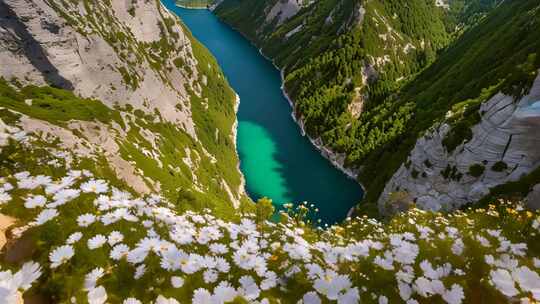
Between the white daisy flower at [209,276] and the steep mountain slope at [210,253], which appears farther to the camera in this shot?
the white daisy flower at [209,276]

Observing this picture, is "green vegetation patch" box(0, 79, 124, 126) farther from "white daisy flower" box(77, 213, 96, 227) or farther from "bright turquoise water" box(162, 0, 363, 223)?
"bright turquoise water" box(162, 0, 363, 223)

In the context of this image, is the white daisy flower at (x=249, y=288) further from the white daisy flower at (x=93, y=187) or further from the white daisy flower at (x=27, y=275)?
the white daisy flower at (x=93, y=187)

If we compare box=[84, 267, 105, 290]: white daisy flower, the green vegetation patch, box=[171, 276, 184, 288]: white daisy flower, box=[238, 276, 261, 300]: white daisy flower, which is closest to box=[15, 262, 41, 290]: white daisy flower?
box=[84, 267, 105, 290]: white daisy flower

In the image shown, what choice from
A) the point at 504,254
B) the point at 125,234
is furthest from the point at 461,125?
the point at 125,234

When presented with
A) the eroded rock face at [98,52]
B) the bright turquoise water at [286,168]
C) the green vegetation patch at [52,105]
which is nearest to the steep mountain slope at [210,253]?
the green vegetation patch at [52,105]

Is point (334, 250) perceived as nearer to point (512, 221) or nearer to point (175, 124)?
point (512, 221)
